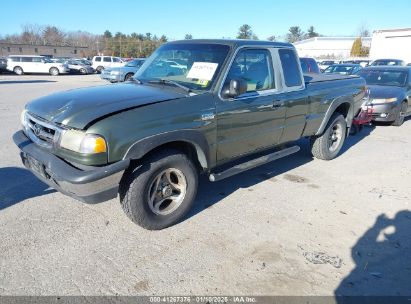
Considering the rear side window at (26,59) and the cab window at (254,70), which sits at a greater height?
the rear side window at (26,59)

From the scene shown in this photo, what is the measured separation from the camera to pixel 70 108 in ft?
10.8

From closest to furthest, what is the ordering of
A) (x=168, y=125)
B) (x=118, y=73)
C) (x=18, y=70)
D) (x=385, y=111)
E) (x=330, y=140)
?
1. (x=168, y=125)
2. (x=330, y=140)
3. (x=385, y=111)
4. (x=118, y=73)
5. (x=18, y=70)

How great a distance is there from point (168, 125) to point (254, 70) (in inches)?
65.2

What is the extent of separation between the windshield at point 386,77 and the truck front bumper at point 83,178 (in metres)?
9.76

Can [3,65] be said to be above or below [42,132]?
above

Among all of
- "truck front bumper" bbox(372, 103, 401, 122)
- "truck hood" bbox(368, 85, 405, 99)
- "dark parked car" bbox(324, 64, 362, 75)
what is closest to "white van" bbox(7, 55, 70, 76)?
"dark parked car" bbox(324, 64, 362, 75)

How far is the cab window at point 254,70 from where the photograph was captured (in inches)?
162

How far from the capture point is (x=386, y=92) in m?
9.40

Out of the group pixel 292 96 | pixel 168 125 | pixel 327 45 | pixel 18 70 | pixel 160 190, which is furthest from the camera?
pixel 327 45

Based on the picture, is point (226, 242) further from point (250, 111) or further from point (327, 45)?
point (327, 45)

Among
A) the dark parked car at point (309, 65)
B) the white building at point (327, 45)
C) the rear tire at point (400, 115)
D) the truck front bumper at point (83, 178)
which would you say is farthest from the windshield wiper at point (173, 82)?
the white building at point (327, 45)

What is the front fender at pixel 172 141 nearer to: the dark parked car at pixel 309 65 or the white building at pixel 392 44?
the dark parked car at pixel 309 65

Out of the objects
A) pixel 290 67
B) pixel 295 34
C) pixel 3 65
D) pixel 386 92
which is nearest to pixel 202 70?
pixel 290 67

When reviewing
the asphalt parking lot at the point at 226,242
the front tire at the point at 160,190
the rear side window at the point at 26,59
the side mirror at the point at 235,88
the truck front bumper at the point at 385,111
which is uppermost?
the rear side window at the point at 26,59
